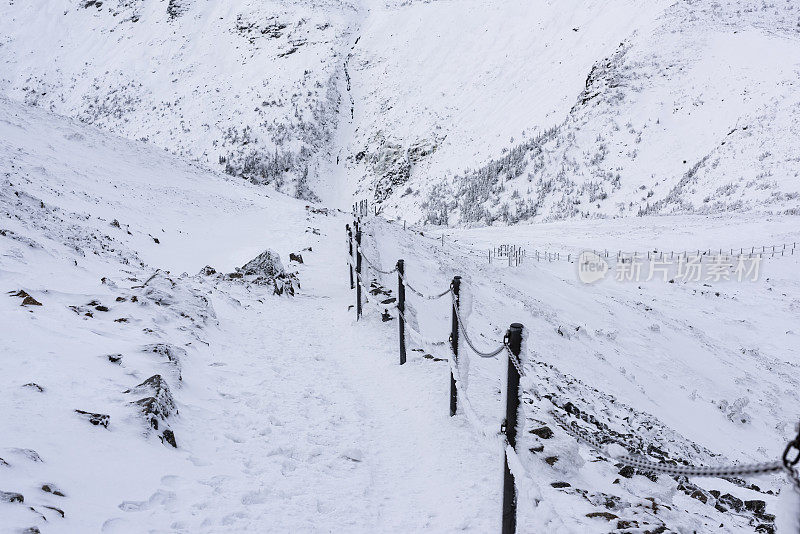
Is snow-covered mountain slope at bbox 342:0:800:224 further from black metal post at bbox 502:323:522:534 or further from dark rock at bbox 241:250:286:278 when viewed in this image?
black metal post at bbox 502:323:522:534

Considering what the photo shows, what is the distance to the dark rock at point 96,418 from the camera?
4.30 m

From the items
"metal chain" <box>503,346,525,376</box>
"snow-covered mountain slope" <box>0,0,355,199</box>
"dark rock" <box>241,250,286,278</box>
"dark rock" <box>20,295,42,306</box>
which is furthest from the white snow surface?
"dark rock" <box>241,250,286,278</box>

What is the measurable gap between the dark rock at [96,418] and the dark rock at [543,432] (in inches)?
170

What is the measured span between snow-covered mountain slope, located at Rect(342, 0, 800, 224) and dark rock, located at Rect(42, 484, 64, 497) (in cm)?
3251

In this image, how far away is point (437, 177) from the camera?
1720 inches

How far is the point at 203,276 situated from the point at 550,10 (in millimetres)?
52870

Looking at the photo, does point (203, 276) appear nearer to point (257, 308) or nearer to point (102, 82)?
point (257, 308)

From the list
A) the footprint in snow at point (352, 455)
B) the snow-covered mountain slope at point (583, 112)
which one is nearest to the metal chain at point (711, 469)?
the footprint in snow at point (352, 455)

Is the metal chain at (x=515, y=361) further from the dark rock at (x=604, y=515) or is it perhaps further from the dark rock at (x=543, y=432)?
the dark rock at (x=543, y=432)

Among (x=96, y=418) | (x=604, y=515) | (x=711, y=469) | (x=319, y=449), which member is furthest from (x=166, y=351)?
(x=711, y=469)

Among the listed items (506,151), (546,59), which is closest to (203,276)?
(506,151)

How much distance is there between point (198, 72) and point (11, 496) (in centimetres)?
6218

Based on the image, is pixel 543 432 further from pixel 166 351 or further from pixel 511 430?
pixel 166 351

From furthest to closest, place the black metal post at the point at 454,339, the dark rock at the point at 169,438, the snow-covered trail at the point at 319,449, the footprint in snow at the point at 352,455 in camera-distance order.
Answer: the black metal post at the point at 454,339
the footprint in snow at the point at 352,455
the dark rock at the point at 169,438
the snow-covered trail at the point at 319,449
